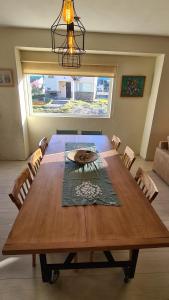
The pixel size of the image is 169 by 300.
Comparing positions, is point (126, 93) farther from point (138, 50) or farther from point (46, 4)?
point (46, 4)

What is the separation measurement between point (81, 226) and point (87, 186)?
44cm

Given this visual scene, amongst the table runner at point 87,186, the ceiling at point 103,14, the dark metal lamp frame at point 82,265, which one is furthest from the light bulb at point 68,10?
the dark metal lamp frame at point 82,265

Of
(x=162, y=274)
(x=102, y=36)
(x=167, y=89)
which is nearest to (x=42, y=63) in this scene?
(x=102, y=36)

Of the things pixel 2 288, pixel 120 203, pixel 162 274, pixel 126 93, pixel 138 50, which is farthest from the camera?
pixel 126 93

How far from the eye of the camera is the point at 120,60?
3.42m

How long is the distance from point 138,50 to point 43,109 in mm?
2241

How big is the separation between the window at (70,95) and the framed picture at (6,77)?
507mm

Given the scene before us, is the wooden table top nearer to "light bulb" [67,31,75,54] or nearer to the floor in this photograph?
the floor

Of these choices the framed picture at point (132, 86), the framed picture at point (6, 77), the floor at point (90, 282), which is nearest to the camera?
the floor at point (90, 282)

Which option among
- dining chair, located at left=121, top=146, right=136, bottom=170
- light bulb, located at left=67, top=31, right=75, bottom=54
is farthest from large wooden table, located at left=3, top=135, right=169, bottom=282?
light bulb, located at left=67, top=31, right=75, bottom=54

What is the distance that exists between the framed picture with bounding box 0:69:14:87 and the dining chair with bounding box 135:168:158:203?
283 cm

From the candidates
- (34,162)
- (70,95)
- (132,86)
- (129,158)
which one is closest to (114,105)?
(132,86)

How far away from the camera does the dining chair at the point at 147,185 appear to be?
1.40 m

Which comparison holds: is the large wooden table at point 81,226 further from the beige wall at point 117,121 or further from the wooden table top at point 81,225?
the beige wall at point 117,121
